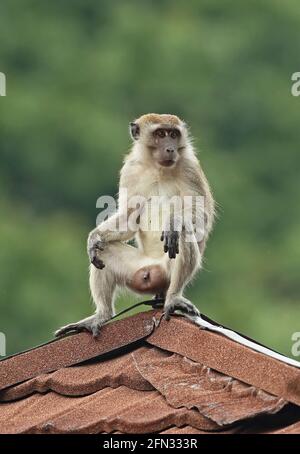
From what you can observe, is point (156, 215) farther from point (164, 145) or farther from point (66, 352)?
point (66, 352)

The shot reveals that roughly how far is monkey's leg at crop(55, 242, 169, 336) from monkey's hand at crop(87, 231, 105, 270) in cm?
5

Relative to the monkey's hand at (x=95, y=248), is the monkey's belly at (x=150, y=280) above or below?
below

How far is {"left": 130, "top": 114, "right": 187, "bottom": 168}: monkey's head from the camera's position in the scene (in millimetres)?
8172

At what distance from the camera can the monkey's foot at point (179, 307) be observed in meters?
6.47

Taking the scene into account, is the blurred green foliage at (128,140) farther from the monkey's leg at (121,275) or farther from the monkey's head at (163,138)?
the monkey's leg at (121,275)

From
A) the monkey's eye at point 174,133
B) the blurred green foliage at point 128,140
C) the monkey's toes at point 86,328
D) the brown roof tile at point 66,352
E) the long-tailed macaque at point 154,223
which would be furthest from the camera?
the blurred green foliage at point 128,140

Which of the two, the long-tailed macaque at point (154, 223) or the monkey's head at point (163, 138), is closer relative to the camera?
the long-tailed macaque at point (154, 223)

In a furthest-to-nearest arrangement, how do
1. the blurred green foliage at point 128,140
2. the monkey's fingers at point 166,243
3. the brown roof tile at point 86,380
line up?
the blurred green foliage at point 128,140 → the monkey's fingers at point 166,243 → the brown roof tile at point 86,380

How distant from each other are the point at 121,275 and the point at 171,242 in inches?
26.3

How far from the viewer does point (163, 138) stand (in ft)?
27.2

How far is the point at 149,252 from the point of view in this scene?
808 cm

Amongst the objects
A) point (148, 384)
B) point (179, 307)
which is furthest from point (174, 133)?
point (148, 384)

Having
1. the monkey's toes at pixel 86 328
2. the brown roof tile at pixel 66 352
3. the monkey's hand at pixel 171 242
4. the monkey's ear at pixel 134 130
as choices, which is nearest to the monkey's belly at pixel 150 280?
the monkey's hand at pixel 171 242

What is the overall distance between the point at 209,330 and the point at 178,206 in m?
1.94
